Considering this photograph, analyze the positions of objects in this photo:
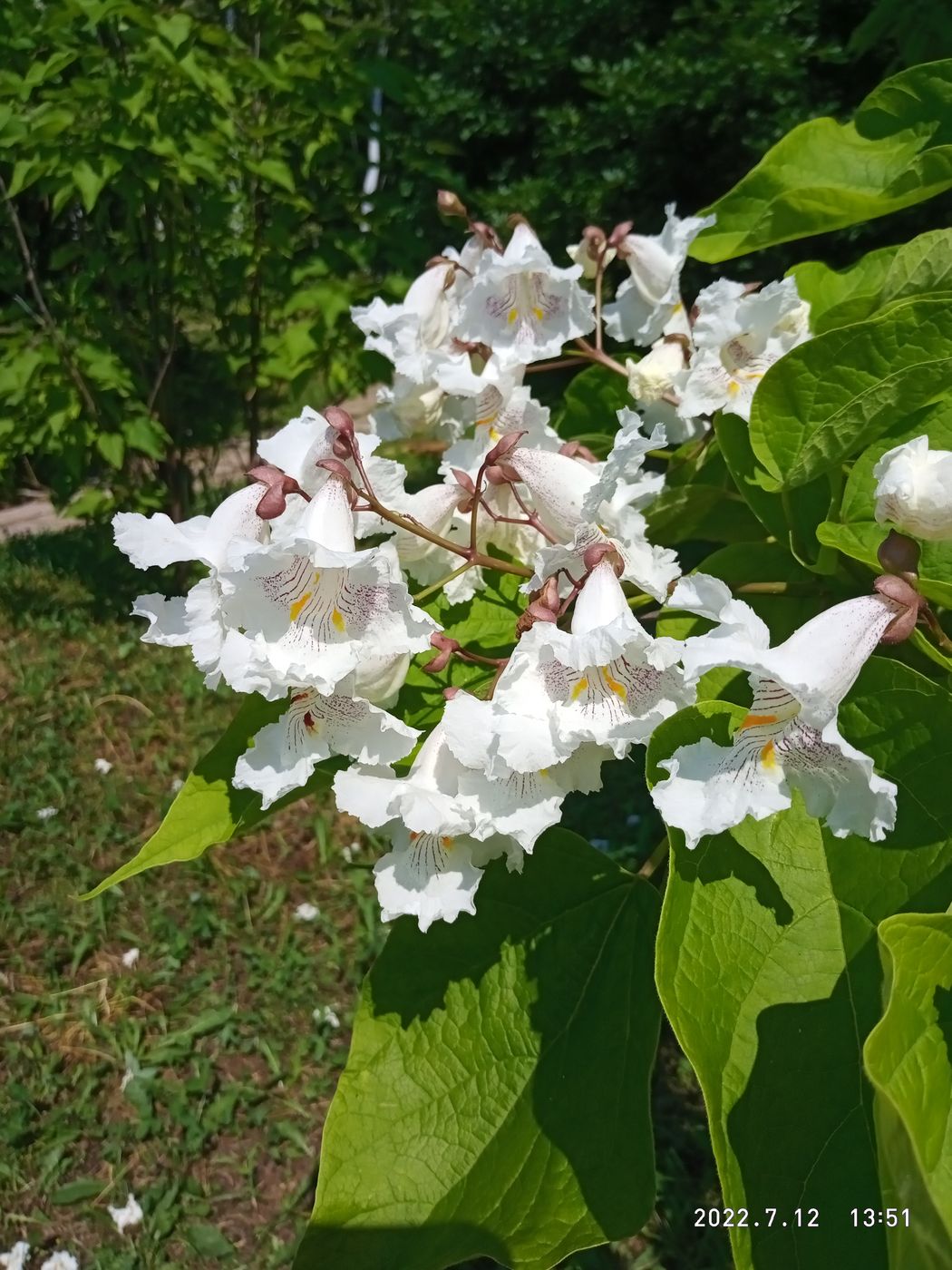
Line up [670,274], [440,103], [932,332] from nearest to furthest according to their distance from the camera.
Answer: [932,332] < [670,274] < [440,103]

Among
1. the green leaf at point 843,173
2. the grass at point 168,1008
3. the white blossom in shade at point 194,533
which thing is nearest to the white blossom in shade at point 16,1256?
the grass at point 168,1008

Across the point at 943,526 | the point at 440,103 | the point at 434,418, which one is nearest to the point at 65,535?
the point at 440,103

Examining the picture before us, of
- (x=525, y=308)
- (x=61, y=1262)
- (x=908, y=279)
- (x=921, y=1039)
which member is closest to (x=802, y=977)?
(x=921, y=1039)

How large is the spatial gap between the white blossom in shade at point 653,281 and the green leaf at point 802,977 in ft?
2.33

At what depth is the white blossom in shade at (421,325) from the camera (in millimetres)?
1245

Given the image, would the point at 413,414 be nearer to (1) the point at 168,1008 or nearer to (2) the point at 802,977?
(2) the point at 802,977

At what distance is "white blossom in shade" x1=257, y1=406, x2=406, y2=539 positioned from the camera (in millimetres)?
979

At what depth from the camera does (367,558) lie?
2.83 feet

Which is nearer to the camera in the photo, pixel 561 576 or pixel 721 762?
pixel 721 762

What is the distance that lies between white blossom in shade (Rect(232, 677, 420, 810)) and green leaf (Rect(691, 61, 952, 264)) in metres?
0.84

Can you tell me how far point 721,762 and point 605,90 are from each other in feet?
14.1

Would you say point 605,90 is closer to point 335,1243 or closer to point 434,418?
point 434,418

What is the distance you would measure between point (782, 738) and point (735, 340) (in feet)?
2.06

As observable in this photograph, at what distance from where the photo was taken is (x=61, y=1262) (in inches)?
75.2
